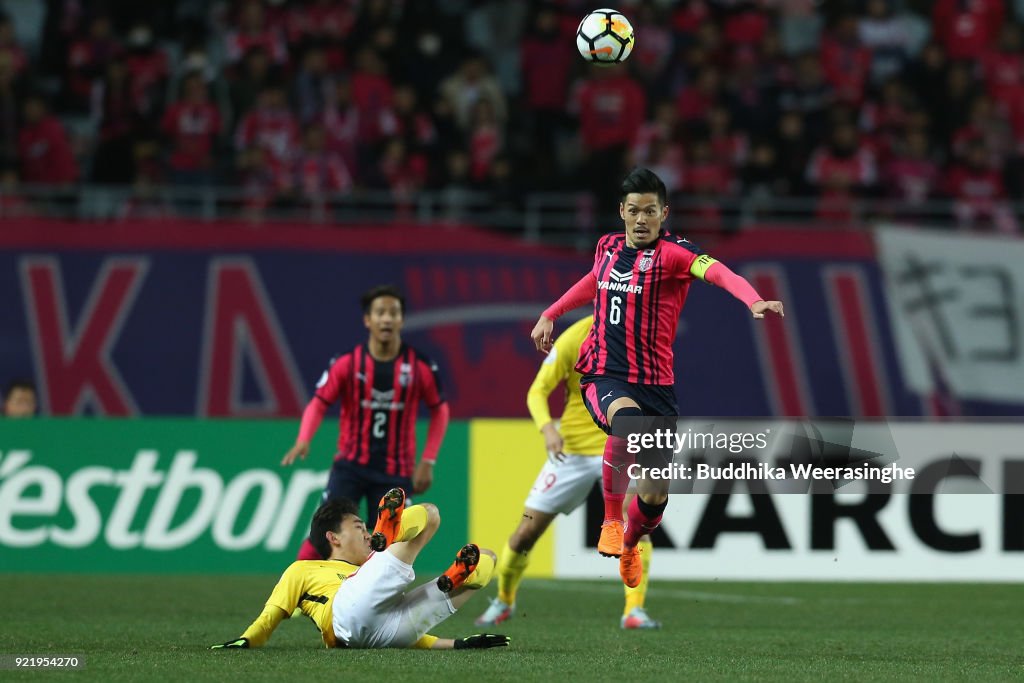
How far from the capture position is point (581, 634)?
9.29 m

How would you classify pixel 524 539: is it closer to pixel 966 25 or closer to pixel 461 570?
pixel 461 570

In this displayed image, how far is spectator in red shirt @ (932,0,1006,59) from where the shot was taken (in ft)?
61.2

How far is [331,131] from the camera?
16844 millimetres

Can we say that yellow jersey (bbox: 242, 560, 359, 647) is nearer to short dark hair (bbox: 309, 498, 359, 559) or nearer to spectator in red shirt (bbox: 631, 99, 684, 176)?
short dark hair (bbox: 309, 498, 359, 559)

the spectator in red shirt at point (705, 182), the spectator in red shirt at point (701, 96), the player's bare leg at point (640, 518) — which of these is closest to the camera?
the player's bare leg at point (640, 518)

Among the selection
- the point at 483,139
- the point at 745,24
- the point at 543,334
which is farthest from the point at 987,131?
the point at 543,334

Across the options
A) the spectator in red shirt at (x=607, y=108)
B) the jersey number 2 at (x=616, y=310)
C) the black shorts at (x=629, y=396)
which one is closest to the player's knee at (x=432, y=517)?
the black shorts at (x=629, y=396)

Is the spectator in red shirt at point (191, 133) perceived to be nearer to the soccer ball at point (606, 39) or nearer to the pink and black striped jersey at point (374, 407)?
the pink and black striped jersey at point (374, 407)

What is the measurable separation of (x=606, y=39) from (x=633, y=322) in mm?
1891

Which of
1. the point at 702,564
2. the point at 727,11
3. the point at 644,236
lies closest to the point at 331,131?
the point at 727,11

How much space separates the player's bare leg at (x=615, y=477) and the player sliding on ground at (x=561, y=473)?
156 centimetres

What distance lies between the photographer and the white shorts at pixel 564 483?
1018 centimetres

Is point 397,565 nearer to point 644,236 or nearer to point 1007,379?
point 644,236

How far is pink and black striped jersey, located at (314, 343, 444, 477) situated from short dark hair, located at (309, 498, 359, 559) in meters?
1.80
